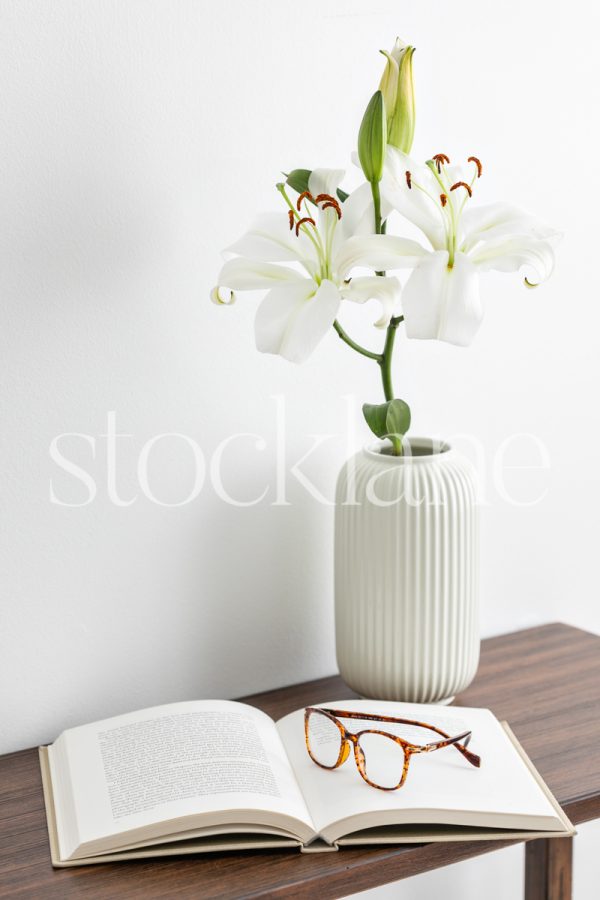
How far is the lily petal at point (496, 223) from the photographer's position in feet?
2.94

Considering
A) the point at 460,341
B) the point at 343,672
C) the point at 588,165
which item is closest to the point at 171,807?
the point at 343,672

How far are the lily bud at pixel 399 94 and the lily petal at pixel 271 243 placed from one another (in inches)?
4.7

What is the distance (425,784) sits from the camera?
84 centimetres

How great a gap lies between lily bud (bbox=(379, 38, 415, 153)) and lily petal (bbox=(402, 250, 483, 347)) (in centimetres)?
13

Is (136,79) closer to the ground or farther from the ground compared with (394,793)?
farther from the ground

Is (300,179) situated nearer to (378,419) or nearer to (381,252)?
(381,252)

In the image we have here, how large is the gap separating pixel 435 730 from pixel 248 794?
0.18 m

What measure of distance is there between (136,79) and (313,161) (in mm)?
195

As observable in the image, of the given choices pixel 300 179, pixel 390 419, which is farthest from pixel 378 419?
pixel 300 179

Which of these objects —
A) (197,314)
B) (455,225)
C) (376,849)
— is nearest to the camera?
(376,849)

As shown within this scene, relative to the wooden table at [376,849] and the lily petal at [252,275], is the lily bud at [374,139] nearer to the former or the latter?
the lily petal at [252,275]

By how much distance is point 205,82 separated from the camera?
0.97 m

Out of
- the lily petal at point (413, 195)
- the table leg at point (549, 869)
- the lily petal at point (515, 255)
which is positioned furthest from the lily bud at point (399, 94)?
A: the table leg at point (549, 869)

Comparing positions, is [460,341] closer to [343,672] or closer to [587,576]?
[343,672]
